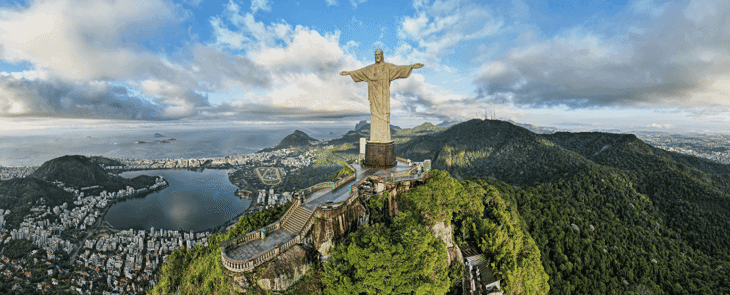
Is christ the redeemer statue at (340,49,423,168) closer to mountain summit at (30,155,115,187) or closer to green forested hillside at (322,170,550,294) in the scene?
green forested hillside at (322,170,550,294)

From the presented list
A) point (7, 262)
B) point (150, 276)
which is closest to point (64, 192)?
point (7, 262)

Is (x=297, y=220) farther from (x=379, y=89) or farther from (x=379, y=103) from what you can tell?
(x=379, y=89)

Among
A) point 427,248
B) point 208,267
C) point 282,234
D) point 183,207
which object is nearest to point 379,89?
point 427,248

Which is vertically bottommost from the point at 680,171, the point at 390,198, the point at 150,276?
the point at 150,276

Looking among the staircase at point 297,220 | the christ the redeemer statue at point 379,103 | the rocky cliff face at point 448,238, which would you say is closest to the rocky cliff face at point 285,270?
the staircase at point 297,220

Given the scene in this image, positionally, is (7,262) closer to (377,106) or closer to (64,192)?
(64,192)

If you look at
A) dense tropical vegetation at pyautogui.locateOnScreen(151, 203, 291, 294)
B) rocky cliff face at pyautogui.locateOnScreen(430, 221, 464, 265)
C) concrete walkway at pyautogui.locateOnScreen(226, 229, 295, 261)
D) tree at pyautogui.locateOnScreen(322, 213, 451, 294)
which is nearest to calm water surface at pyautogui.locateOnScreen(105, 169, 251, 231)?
dense tropical vegetation at pyautogui.locateOnScreen(151, 203, 291, 294)
